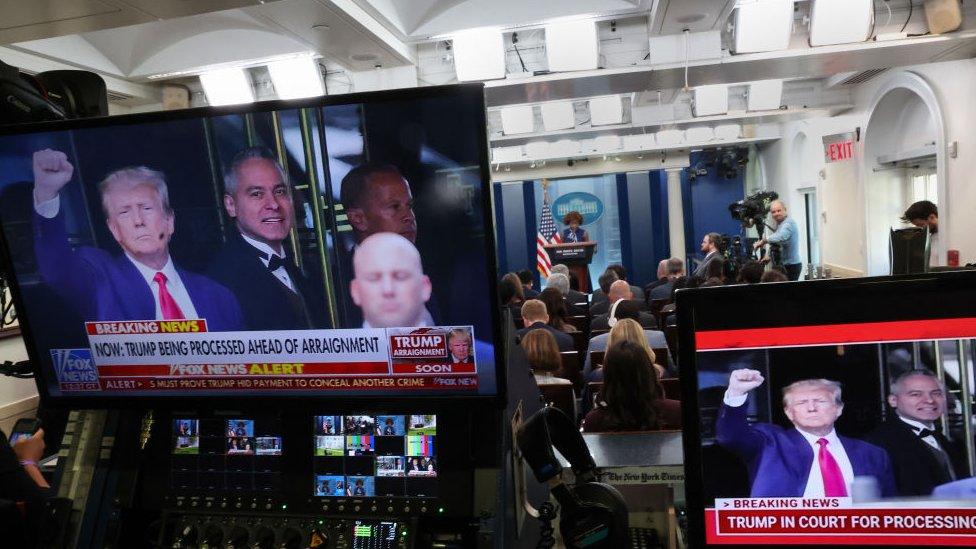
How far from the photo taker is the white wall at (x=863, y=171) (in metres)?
6.08

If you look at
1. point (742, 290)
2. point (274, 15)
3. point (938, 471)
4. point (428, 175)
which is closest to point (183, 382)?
point (428, 175)

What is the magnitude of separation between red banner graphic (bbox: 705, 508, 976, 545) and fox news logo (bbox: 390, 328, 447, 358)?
1.78 feet

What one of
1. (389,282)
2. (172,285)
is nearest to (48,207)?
(172,285)

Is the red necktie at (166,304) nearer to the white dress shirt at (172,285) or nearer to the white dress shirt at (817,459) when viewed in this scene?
the white dress shirt at (172,285)

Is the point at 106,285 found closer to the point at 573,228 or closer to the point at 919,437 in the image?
the point at 919,437

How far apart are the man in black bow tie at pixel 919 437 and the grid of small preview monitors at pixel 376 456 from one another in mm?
786

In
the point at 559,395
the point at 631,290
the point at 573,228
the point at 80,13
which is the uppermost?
the point at 80,13

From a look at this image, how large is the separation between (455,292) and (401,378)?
0.20 metres

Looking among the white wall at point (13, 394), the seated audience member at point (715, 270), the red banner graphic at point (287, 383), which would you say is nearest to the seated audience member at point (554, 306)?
the seated audience member at point (715, 270)

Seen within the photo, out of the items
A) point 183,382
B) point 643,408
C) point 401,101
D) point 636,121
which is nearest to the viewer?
point 401,101

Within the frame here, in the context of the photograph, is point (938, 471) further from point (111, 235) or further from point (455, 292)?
point (111, 235)

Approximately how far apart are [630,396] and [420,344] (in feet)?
5.04

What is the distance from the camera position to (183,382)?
1420mm

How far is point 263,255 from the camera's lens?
1.31 m
